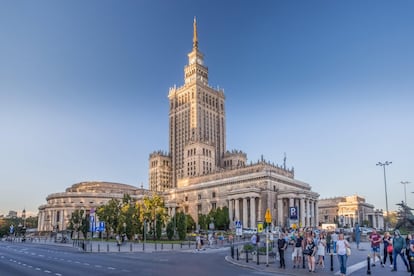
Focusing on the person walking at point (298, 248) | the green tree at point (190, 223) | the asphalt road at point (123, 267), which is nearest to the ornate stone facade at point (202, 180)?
the green tree at point (190, 223)

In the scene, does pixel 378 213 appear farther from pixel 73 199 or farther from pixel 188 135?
pixel 73 199

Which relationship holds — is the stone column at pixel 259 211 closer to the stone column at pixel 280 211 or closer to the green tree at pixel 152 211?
the stone column at pixel 280 211

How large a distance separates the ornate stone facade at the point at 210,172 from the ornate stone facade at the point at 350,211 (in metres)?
43.6

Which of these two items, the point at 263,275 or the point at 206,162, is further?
the point at 206,162

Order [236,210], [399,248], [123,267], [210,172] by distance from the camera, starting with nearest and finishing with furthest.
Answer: [399,248]
[123,267]
[236,210]
[210,172]

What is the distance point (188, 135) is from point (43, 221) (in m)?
74.0

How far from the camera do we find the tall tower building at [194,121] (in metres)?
163

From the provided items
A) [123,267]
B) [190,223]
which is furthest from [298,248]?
[190,223]

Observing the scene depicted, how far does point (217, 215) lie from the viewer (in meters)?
112

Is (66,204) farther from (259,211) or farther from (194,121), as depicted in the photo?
(259,211)

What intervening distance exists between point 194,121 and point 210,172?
111 feet

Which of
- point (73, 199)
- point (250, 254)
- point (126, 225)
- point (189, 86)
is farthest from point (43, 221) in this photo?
point (250, 254)

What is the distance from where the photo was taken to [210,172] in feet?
486

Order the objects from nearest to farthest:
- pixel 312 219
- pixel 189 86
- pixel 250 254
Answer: pixel 250 254 → pixel 312 219 → pixel 189 86
